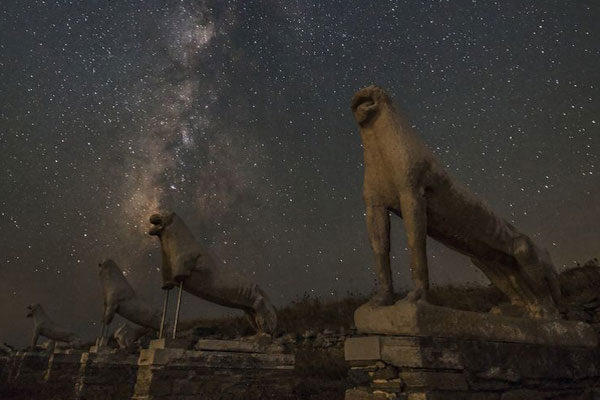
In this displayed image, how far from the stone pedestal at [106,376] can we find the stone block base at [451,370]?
7928mm

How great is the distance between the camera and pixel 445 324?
344 cm

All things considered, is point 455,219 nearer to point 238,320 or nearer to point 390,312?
point 390,312

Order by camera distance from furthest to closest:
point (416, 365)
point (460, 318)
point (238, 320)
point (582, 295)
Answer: point (238, 320) → point (582, 295) → point (460, 318) → point (416, 365)

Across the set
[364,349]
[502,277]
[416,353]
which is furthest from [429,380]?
[502,277]

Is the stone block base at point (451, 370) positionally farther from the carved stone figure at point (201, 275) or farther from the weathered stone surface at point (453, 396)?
the carved stone figure at point (201, 275)

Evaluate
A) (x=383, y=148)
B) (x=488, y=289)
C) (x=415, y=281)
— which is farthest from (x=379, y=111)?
(x=488, y=289)

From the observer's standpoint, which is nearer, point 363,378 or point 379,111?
point 363,378

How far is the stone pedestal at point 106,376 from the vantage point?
9.58 meters

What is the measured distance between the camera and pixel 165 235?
26.9 feet

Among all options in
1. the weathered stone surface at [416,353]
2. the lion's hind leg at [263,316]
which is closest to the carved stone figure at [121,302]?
the lion's hind leg at [263,316]

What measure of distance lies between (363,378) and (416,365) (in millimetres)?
417

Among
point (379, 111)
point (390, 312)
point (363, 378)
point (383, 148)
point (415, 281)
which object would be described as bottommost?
point (363, 378)

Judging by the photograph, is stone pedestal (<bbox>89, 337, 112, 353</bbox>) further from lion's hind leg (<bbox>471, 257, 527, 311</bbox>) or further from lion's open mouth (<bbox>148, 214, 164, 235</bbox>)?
lion's hind leg (<bbox>471, 257, 527, 311</bbox>)

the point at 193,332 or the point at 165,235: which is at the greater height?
the point at 165,235
